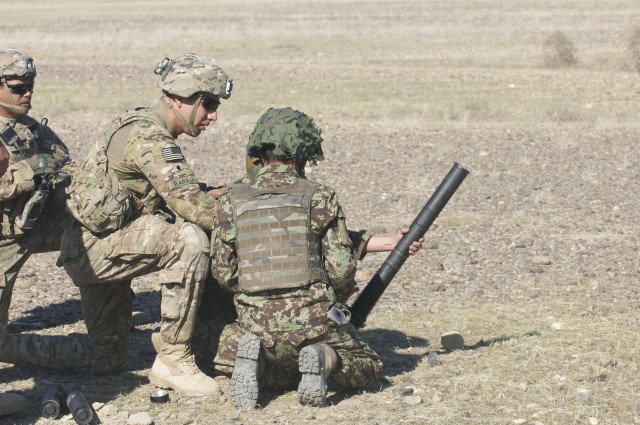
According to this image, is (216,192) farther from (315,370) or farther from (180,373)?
(315,370)

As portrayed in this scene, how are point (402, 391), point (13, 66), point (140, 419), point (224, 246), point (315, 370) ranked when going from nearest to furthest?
point (315, 370) → point (140, 419) → point (224, 246) → point (402, 391) → point (13, 66)

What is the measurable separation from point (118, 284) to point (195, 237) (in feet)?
2.90

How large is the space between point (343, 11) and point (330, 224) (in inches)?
2016

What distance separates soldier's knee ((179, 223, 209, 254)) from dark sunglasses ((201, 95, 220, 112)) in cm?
74

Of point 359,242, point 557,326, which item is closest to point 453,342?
point 557,326

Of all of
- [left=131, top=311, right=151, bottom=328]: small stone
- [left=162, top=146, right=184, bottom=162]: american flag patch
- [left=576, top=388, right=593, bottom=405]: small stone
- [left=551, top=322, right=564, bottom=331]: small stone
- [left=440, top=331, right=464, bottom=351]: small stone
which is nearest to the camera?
[left=576, top=388, right=593, bottom=405]: small stone

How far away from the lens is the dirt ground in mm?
6176

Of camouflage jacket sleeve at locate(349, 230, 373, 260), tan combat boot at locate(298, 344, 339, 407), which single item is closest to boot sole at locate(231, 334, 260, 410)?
tan combat boot at locate(298, 344, 339, 407)

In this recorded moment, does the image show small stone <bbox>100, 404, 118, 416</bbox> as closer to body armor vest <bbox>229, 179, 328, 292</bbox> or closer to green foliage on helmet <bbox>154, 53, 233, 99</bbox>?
body armor vest <bbox>229, 179, 328, 292</bbox>

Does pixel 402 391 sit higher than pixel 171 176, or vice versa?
pixel 171 176

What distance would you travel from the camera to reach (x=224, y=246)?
19.9 ft

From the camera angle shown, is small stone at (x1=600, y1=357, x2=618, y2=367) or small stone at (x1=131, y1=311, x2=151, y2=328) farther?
small stone at (x1=131, y1=311, x2=151, y2=328)

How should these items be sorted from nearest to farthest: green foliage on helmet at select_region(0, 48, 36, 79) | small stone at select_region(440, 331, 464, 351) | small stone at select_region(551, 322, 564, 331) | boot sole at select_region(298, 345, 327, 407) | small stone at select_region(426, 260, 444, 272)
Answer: boot sole at select_region(298, 345, 327, 407)
green foliage on helmet at select_region(0, 48, 36, 79)
small stone at select_region(440, 331, 464, 351)
small stone at select_region(551, 322, 564, 331)
small stone at select_region(426, 260, 444, 272)

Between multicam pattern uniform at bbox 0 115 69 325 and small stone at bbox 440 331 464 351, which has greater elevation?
multicam pattern uniform at bbox 0 115 69 325
